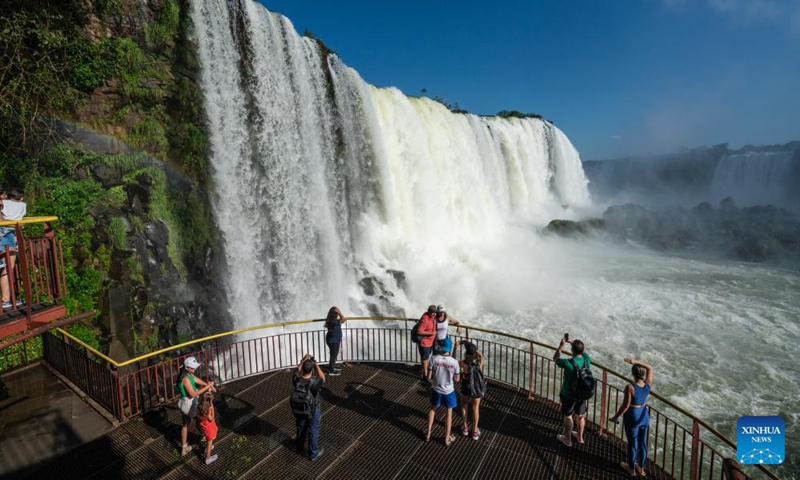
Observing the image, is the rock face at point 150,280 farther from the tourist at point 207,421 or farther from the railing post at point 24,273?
the tourist at point 207,421

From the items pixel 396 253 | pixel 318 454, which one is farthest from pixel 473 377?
pixel 396 253

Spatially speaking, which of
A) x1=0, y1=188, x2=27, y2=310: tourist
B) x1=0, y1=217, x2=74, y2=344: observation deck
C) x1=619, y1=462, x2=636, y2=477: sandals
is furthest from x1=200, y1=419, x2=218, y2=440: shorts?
x1=619, y1=462, x2=636, y2=477: sandals

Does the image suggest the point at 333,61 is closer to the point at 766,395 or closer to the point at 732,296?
the point at 766,395

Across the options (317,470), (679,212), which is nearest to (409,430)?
(317,470)

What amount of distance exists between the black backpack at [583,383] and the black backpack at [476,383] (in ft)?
4.80

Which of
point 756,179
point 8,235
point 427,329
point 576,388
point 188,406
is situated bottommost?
point 188,406

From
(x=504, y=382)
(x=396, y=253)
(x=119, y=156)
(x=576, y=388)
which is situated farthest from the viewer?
(x=396, y=253)

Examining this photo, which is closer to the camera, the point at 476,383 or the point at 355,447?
the point at 476,383

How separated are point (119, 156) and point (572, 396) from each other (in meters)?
14.8

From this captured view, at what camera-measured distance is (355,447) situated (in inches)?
261

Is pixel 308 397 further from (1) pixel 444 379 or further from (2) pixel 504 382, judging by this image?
(2) pixel 504 382

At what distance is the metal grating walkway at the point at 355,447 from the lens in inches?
236

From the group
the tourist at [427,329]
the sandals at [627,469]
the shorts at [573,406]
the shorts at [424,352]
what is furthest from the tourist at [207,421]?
the sandals at [627,469]

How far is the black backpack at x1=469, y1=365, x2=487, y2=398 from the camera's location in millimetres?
6383
